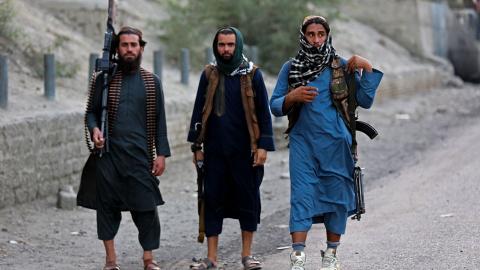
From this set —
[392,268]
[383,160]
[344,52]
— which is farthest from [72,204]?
[344,52]

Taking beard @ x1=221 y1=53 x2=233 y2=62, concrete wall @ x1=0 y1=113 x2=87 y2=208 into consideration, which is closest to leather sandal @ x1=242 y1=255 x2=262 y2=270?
beard @ x1=221 y1=53 x2=233 y2=62

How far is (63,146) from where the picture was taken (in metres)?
11.3

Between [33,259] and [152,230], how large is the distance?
1466 millimetres

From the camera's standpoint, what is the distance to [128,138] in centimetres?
754

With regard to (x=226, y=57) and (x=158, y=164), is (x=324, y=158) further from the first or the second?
(x=158, y=164)

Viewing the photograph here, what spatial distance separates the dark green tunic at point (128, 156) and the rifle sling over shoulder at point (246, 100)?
45 cm

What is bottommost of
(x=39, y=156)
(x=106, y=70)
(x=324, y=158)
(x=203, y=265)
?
(x=203, y=265)

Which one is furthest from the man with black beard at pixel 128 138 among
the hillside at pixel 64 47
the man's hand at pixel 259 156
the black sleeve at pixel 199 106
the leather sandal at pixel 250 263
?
the hillside at pixel 64 47

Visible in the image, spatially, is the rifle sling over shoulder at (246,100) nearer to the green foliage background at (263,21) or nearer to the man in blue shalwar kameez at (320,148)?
the man in blue shalwar kameez at (320,148)

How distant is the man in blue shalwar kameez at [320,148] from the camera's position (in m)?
7.18

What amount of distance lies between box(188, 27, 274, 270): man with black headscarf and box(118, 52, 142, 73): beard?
51 cm

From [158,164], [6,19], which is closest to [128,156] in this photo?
[158,164]

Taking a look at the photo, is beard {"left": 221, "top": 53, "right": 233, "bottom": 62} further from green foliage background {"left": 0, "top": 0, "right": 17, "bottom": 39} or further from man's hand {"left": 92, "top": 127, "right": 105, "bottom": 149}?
green foliage background {"left": 0, "top": 0, "right": 17, "bottom": 39}

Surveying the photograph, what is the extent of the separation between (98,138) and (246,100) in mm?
1097
